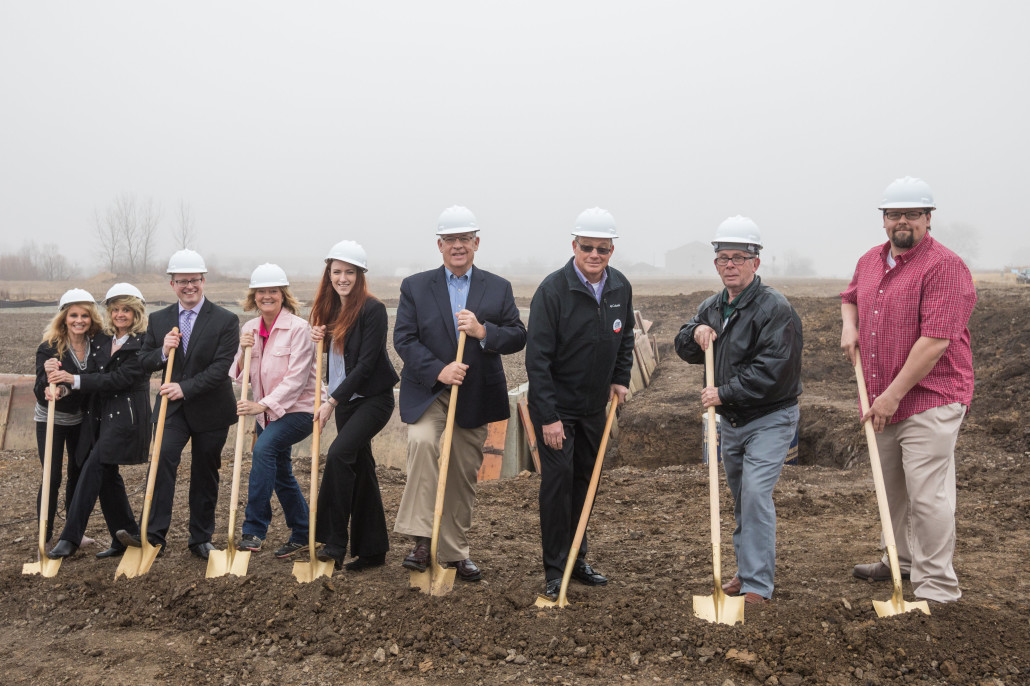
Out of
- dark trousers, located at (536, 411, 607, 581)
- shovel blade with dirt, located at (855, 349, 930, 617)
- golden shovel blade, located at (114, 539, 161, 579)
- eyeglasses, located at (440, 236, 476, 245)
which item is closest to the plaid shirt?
shovel blade with dirt, located at (855, 349, 930, 617)

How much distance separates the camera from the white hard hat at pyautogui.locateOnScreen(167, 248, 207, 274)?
588cm

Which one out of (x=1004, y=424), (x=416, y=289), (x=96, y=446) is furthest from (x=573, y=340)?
(x=1004, y=424)

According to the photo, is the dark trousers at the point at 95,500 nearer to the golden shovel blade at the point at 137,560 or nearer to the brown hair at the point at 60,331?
the golden shovel blade at the point at 137,560

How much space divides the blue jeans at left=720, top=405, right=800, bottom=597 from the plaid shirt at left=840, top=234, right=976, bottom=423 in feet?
1.92

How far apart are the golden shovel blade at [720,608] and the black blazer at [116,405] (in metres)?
3.92

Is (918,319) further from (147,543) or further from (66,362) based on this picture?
(66,362)

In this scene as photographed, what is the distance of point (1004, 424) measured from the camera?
888 cm

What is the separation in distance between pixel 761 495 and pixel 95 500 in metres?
4.53

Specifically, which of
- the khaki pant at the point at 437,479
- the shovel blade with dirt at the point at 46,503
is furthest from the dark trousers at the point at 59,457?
the khaki pant at the point at 437,479

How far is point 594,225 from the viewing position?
4.94m

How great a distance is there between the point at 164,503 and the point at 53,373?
3.89 feet

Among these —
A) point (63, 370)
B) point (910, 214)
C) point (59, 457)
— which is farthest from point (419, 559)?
point (910, 214)

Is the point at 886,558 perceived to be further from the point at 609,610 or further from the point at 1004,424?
the point at 1004,424

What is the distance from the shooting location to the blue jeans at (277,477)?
18.9 feet
